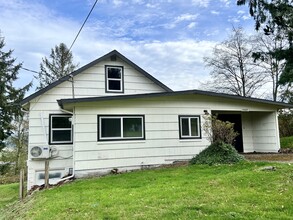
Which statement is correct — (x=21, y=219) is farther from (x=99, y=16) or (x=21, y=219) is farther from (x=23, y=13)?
(x=23, y=13)

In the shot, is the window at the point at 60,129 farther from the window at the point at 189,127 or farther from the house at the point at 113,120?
the window at the point at 189,127

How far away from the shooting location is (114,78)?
44.6 ft

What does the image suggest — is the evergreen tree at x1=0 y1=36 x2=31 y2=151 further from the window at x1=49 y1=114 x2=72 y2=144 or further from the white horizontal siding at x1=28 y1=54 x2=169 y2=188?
the window at x1=49 y1=114 x2=72 y2=144

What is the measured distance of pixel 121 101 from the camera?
11391mm

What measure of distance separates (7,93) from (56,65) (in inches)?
335

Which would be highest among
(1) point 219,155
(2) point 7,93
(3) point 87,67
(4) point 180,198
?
(2) point 7,93

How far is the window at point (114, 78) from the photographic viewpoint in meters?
13.4

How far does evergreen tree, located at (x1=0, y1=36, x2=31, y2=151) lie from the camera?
21578 millimetres

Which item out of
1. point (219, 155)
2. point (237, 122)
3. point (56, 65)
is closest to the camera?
point (219, 155)

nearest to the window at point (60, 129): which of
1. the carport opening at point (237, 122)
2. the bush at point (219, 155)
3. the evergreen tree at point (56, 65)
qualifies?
the bush at point (219, 155)

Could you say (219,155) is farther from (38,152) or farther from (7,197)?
(7,197)

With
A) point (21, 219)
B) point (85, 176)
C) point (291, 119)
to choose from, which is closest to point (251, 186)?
point (21, 219)

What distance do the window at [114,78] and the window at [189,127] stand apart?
3249 mm

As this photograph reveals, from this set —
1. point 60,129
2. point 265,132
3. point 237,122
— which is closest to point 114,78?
point 60,129
